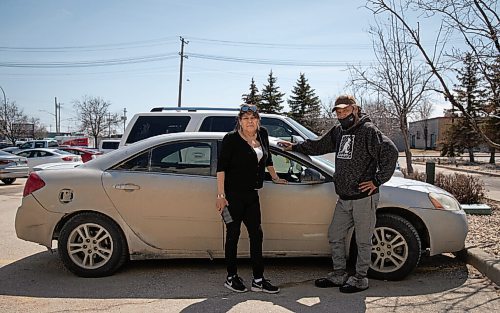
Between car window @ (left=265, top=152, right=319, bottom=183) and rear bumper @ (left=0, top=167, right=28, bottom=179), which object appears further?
rear bumper @ (left=0, top=167, right=28, bottom=179)

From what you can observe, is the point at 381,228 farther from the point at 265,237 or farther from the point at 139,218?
the point at 139,218

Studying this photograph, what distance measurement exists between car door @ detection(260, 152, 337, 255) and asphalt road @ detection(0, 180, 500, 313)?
351 mm

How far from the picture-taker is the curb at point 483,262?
466 cm

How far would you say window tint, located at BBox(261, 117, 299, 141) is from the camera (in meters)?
7.83

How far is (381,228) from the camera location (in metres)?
4.68

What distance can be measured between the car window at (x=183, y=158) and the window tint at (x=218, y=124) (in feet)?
9.51

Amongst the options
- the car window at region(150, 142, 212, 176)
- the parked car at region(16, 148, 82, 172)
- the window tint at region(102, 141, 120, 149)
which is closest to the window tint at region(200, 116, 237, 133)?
the car window at region(150, 142, 212, 176)

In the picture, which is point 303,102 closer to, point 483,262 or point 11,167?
point 11,167

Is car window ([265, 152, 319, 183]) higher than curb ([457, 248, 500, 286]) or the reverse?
higher

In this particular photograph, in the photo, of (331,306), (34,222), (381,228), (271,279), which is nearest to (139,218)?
(34,222)

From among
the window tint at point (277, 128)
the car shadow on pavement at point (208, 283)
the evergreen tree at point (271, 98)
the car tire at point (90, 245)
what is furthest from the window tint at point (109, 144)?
the evergreen tree at point (271, 98)

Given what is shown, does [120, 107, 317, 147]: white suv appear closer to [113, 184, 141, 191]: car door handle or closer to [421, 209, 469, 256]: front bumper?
[113, 184, 141, 191]: car door handle

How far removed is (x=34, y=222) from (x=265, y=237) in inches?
95.5

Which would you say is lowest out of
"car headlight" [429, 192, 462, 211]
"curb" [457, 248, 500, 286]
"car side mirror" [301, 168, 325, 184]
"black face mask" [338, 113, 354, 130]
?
"curb" [457, 248, 500, 286]
